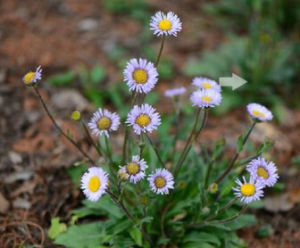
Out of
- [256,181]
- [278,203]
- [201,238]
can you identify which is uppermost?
[278,203]

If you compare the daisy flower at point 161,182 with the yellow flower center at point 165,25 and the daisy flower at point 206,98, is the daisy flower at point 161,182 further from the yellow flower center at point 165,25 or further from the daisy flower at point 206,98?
the yellow flower center at point 165,25

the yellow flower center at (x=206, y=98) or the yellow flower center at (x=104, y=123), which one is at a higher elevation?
the yellow flower center at (x=206, y=98)

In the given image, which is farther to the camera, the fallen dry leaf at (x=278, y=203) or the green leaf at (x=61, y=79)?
the green leaf at (x=61, y=79)

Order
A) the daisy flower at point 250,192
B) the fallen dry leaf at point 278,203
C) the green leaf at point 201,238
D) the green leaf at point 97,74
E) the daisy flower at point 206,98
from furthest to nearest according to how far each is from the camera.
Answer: the green leaf at point 97,74
the fallen dry leaf at point 278,203
the green leaf at point 201,238
the daisy flower at point 206,98
the daisy flower at point 250,192

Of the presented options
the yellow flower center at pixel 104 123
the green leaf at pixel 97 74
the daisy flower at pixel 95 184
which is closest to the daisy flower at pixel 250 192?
the daisy flower at pixel 95 184

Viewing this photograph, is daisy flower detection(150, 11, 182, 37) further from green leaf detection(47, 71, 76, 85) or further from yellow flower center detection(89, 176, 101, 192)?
green leaf detection(47, 71, 76, 85)

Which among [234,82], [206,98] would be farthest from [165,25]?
[234,82]

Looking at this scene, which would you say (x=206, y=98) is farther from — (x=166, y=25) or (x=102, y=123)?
(x=102, y=123)
